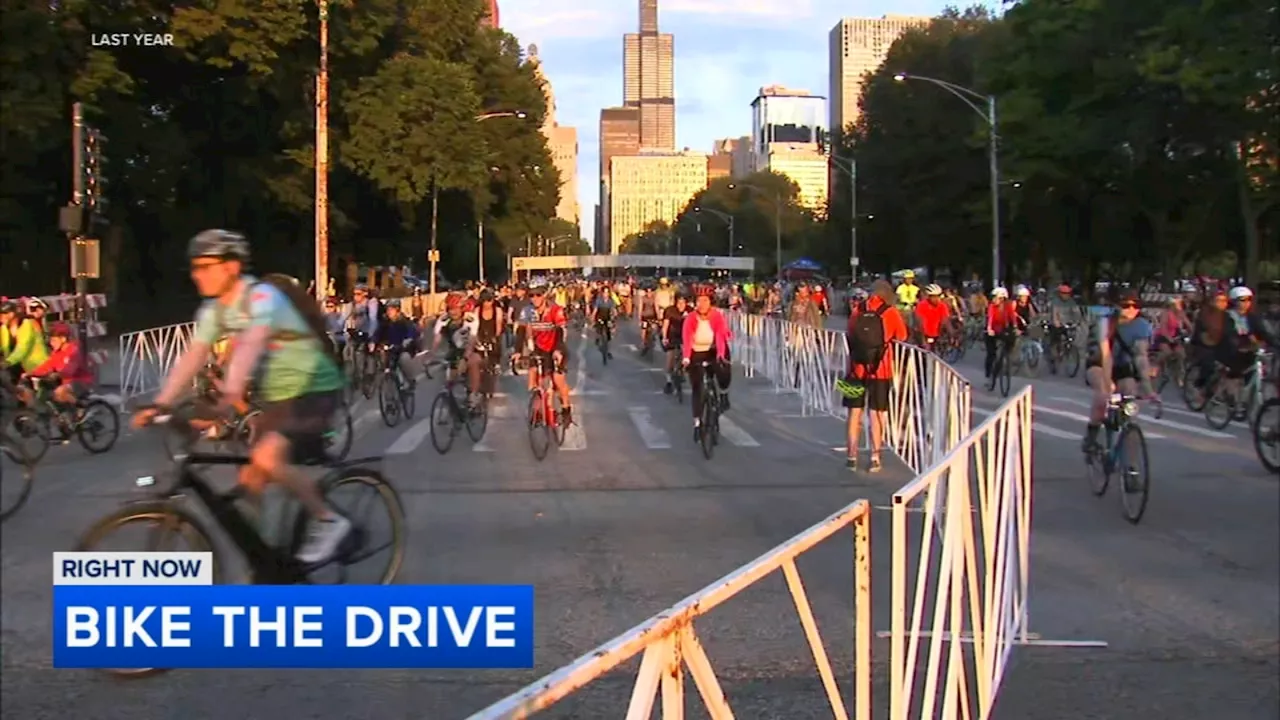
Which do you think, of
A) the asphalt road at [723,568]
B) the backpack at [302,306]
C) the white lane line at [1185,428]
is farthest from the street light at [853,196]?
the backpack at [302,306]

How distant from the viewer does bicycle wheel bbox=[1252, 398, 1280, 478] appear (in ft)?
39.6

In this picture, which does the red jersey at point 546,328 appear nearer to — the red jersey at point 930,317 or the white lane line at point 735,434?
the white lane line at point 735,434

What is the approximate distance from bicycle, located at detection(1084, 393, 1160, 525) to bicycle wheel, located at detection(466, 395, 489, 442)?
22.2 ft

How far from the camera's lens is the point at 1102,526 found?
960 cm

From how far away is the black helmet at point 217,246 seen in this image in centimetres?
555

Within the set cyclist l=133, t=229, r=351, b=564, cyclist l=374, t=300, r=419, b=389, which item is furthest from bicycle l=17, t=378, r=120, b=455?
cyclist l=133, t=229, r=351, b=564

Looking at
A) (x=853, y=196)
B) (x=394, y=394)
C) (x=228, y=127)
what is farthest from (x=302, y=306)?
(x=853, y=196)

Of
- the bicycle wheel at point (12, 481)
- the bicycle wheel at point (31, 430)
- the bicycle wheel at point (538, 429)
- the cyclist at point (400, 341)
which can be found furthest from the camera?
the cyclist at point (400, 341)

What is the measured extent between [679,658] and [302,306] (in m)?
4.05

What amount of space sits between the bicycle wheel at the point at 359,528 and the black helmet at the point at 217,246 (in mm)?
1251

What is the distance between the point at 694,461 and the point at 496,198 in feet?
153

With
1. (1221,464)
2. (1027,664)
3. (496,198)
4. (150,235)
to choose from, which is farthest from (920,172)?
(1027,664)

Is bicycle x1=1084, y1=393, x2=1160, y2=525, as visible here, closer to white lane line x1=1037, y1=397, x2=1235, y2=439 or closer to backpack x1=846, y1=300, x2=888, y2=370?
backpack x1=846, y1=300, x2=888, y2=370

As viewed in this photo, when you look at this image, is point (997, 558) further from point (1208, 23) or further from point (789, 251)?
point (789, 251)
